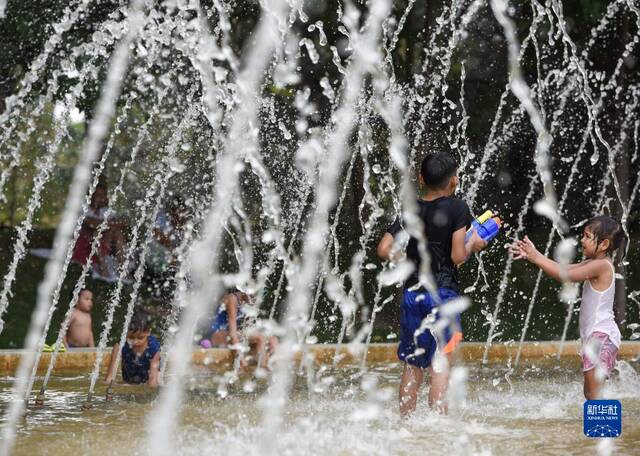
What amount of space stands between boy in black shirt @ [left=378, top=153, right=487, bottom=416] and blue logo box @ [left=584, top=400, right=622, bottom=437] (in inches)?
26.1

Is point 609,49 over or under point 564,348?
over

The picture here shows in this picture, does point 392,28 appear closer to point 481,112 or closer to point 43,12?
point 481,112

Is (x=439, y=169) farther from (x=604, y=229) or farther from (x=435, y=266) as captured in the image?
(x=604, y=229)

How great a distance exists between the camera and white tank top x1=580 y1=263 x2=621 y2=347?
4.98 m

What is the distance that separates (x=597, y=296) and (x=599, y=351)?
0.27 metres

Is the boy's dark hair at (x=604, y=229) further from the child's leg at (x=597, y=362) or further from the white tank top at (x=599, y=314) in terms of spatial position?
the child's leg at (x=597, y=362)

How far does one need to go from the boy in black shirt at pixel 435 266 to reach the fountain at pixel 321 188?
6 centimetres

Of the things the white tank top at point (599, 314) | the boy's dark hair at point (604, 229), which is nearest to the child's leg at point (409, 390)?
the white tank top at point (599, 314)

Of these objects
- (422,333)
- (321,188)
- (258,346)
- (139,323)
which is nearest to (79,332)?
(258,346)

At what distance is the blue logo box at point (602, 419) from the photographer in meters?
4.58

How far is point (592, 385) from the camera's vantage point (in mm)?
4934

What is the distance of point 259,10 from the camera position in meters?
13.7

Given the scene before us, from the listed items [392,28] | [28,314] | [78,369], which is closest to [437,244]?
[78,369]

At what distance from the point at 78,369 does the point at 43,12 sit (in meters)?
7.27
